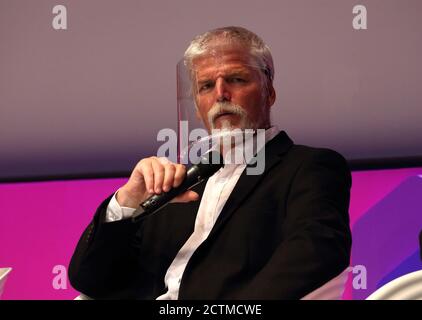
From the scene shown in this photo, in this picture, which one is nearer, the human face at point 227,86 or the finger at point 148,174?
the finger at point 148,174

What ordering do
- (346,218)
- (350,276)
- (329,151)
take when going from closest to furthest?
(346,218) < (329,151) < (350,276)

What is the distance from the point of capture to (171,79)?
8.04 feet

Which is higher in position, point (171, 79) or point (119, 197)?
point (171, 79)

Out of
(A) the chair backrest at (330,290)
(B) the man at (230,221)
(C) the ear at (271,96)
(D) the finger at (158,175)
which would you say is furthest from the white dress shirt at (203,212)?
(A) the chair backrest at (330,290)

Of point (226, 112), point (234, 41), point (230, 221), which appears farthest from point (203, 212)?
point (234, 41)

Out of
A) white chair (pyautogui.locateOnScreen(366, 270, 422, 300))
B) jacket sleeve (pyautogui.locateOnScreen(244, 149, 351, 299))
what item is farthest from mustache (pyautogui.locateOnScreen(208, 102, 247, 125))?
white chair (pyautogui.locateOnScreen(366, 270, 422, 300))

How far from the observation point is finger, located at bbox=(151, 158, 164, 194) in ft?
5.37

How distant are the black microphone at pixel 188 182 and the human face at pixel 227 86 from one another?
34 centimetres

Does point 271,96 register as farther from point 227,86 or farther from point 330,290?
point 330,290

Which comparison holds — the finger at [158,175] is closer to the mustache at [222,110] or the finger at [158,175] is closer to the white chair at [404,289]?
the mustache at [222,110]

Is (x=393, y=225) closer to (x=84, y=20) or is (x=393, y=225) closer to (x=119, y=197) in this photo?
(x=119, y=197)

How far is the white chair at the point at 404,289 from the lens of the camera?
5.28 ft
